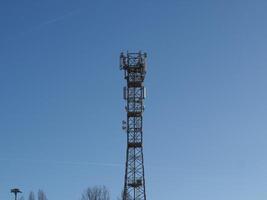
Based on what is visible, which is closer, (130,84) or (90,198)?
(130,84)

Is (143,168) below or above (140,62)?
below

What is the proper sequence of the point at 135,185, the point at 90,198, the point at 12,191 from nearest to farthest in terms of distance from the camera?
the point at 135,185
the point at 12,191
the point at 90,198

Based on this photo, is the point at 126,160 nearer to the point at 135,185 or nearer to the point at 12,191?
the point at 135,185

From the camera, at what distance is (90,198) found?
98.9 m

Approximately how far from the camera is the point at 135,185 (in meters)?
55.0

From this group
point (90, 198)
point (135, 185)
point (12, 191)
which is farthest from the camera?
point (90, 198)

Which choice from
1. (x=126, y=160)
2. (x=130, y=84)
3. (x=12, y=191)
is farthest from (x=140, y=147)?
(x=12, y=191)

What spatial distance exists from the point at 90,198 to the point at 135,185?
45.2m

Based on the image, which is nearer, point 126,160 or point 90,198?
point 126,160

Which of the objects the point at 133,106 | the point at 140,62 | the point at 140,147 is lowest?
the point at 140,147

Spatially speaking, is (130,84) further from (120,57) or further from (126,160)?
(126,160)

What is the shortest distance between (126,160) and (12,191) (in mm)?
12694

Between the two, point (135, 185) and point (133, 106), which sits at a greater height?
point (133, 106)

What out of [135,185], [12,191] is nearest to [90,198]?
[12,191]
